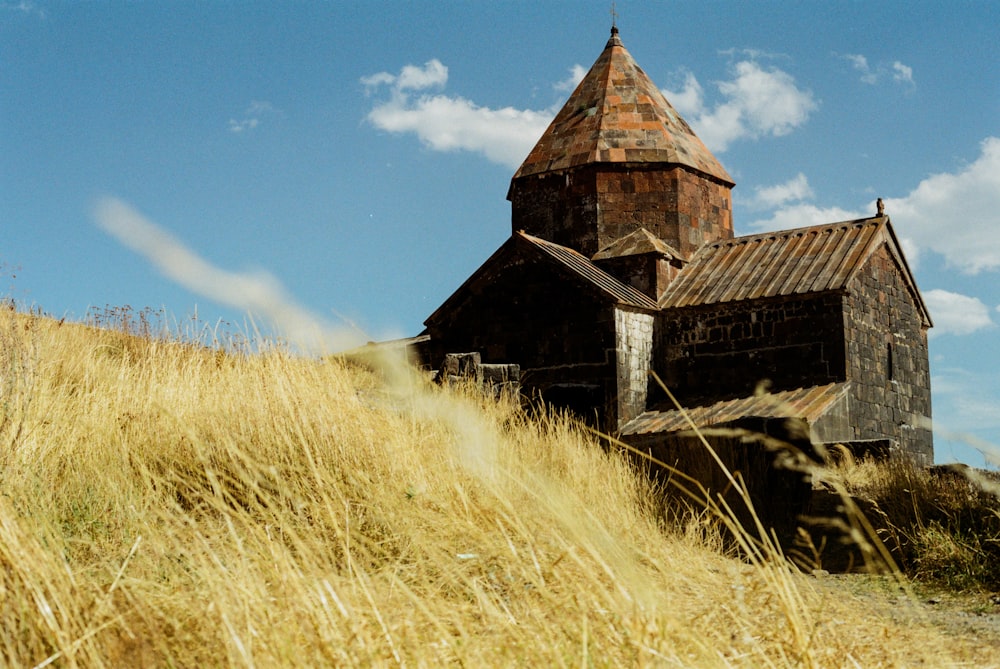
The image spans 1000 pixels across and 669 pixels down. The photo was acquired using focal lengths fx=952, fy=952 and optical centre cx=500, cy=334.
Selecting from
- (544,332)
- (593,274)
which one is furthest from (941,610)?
(593,274)

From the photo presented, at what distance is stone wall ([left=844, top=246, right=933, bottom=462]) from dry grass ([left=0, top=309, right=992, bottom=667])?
21.1 ft

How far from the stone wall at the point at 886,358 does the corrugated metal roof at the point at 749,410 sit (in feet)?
2.06

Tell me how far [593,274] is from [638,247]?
1241mm

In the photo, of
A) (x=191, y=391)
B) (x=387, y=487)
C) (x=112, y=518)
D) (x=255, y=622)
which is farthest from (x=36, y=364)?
(x=255, y=622)

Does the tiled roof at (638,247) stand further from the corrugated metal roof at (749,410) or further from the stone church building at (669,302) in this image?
the corrugated metal roof at (749,410)

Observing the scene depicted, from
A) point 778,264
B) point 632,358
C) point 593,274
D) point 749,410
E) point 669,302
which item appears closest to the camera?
point 749,410

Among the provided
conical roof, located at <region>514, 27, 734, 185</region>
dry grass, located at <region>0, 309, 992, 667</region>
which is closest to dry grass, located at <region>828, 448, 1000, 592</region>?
dry grass, located at <region>0, 309, 992, 667</region>

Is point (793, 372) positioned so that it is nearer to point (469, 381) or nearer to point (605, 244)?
point (605, 244)

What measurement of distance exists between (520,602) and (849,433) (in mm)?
10415

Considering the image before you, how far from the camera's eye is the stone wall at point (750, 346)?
13.7m

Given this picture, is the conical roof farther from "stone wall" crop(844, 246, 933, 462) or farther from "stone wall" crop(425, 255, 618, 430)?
"stone wall" crop(844, 246, 933, 462)

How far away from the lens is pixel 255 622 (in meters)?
3.10

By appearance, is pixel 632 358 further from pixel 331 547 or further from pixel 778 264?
pixel 331 547

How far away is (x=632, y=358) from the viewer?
14.3 meters
